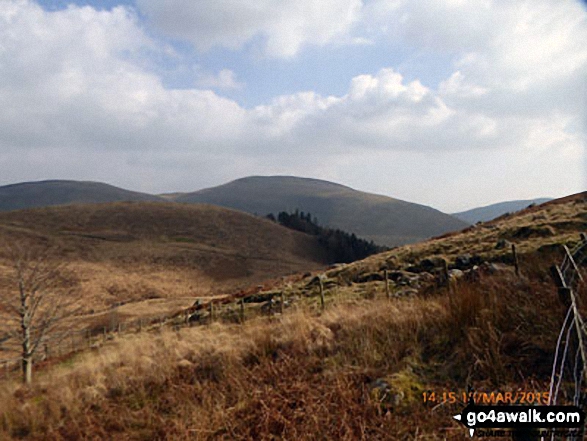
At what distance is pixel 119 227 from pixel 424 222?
495ft

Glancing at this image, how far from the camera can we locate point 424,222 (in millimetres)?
192875

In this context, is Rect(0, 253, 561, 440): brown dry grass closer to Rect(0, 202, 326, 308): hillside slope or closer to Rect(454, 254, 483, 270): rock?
Rect(454, 254, 483, 270): rock

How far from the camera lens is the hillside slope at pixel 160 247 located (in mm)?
57344

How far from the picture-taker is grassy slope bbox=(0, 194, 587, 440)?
4.17 meters

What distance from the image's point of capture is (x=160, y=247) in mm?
74750

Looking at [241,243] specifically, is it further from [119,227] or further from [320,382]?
[320,382]

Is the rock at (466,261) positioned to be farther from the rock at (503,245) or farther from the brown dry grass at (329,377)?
the brown dry grass at (329,377)

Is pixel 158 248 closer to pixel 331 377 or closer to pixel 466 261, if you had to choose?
pixel 466 261

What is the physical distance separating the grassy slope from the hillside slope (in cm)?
4546

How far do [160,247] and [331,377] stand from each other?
74.6m

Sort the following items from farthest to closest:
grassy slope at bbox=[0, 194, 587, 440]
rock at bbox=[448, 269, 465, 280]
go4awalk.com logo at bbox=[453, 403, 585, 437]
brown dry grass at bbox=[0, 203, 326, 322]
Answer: brown dry grass at bbox=[0, 203, 326, 322] < rock at bbox=[448, 269, 465, 280] < grassy slope at bbox=[0, 194, 587, 440] < go4awalk.com logo at bbox=[453, 403, 585, 437]

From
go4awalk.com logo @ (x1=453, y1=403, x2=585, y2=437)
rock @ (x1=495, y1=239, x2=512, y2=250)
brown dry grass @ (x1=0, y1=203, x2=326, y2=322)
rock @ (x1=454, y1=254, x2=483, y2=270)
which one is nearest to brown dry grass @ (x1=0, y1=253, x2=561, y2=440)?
go4awalk.com logo @ (x1=453, y1=403, x2=585, y2=437)

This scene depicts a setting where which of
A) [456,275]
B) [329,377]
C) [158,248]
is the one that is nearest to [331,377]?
[329,377]

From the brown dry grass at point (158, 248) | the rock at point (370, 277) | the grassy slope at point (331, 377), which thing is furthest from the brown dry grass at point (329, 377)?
the brown dry grass at point (158, 248)
